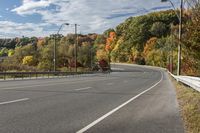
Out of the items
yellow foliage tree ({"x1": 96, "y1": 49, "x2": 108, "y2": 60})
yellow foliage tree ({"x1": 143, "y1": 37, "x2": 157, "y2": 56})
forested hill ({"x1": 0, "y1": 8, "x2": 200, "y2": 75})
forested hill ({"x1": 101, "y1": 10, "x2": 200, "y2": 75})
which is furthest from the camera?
yellow foliage tree ({"x1": 143, "y1": 37, "x2": 157, "y2": 56})

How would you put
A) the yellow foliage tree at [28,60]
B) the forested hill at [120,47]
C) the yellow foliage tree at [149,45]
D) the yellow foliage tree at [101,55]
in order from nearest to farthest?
the forested hill at [120,47] < the yellow foliage tree at [28,60] < the yellow foliage tree at [101,55] < the yellow foliage tree at [149,45]

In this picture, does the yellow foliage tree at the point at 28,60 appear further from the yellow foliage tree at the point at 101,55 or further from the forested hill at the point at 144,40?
the forested hill at the point at 144,40

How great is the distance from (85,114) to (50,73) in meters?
40.9

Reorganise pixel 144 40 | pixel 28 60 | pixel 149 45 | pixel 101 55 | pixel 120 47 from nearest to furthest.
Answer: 1. pixel 28 60
2. pixel 149 45
3. pixel 101 55
4. pixel 144 40
5. pixel 120 47

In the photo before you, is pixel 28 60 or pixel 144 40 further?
pixel 144 40

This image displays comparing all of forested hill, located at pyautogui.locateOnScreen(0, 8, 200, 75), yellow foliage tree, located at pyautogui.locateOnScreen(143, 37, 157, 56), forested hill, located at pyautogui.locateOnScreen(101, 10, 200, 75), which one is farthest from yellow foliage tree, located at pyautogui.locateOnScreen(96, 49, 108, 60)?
yellow foliage tree, located at pyautogui.locateOnScreen(143, 37, 157, 56)

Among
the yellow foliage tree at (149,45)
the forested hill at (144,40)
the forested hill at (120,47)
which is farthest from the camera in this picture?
the yellow foliage tree at (149,45)

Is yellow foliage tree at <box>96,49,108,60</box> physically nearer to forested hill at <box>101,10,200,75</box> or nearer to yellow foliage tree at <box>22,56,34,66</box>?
forested hill at <box>101,10,200,75</box>

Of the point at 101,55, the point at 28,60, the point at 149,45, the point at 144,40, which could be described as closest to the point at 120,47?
the point at 144,40

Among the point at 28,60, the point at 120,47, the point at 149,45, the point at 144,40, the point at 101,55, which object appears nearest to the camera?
the point at 28,60

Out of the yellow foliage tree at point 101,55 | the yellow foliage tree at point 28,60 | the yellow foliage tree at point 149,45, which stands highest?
the yellow foliage tree at point 149,45

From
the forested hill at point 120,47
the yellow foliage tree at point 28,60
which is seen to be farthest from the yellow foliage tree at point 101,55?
the yellow foliage tree at point 28,60

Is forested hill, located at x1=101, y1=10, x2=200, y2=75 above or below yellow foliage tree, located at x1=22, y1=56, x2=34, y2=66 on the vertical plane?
above

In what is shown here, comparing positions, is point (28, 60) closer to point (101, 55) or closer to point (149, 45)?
point (101, 55)
